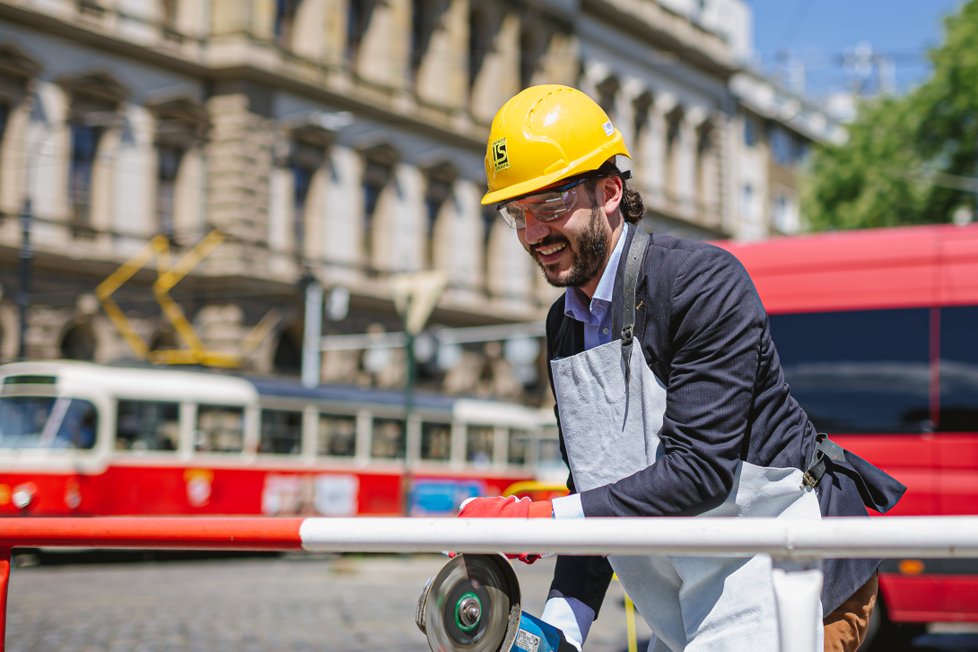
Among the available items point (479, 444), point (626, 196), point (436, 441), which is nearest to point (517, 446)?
point (479, 444)

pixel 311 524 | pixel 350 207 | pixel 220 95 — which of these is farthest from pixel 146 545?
pixel 350 207

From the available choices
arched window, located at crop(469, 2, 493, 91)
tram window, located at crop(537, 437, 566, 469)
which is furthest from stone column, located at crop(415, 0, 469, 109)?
tram window, located at crop(537, 437, 566, 469)

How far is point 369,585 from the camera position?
14.7 meters

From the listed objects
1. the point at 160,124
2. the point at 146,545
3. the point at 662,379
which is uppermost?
the point at 160,124

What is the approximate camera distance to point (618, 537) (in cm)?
204

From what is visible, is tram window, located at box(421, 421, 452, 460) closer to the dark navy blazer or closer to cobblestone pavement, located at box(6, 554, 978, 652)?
cobblestone pavement, located at box(6, 554, 978, 652)

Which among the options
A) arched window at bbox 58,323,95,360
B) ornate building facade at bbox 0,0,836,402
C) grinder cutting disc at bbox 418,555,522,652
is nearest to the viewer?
grinder cutting disc at bbox 418,555,522,652

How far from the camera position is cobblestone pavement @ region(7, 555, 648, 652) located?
8742mm

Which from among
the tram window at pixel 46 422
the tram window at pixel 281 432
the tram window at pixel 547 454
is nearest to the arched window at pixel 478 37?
the tram window at pixel 547 454

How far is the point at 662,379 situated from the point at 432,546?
637 millimetres

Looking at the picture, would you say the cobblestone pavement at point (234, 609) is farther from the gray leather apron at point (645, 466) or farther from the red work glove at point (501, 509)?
the red work glove at point (501, 509)

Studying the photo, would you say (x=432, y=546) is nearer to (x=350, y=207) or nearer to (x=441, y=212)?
(x=350, y=207)

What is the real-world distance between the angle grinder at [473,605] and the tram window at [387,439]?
22906 millimetres

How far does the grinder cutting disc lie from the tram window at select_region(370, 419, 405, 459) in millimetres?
22908
